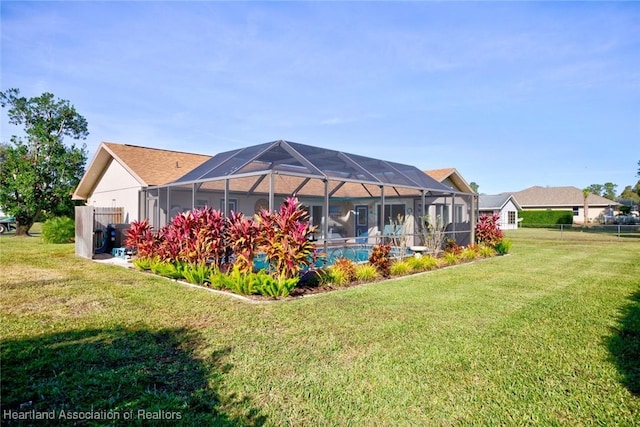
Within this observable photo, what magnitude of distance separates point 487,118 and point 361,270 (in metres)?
14.4

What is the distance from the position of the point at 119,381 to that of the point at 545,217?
4916 centimetres

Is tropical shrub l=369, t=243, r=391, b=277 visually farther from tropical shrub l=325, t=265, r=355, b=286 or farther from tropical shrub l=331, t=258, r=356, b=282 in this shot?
tropical shrub l=325, t=265, r=355, b=286

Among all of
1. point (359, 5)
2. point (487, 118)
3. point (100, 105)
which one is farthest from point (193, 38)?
point (487, 118)

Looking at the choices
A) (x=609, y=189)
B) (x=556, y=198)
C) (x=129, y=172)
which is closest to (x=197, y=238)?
(x=129, y=172)

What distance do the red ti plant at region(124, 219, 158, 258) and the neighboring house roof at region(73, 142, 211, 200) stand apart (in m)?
4.20

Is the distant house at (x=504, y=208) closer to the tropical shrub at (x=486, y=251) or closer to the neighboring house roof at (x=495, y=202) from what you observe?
the neighboring house roof at (x=495, y=202)

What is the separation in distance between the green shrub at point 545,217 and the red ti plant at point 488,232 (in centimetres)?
3187

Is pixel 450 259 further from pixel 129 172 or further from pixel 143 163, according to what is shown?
pixel 143 163

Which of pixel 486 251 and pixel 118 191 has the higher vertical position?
pixel 118 191

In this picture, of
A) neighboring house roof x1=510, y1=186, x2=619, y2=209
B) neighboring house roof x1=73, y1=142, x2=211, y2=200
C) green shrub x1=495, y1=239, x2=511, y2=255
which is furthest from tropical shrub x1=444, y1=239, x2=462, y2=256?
neighboring house roof x1=510, y1=186, x2=619, y2=209

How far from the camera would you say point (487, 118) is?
19453 mm

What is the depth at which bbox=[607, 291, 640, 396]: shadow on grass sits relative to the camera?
3.76 meters

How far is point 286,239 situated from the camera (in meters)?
7.42

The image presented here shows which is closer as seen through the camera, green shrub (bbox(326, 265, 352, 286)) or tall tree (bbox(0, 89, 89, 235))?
green shrub (bbox(326, 265, 352, 286))
